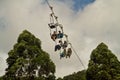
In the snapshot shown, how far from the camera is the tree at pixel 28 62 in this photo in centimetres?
4891

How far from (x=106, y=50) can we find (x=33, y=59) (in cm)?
1356

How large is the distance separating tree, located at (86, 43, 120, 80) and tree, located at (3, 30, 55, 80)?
9541mm

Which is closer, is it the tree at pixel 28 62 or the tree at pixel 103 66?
the tree at pixel 28 62

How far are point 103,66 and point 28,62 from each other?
12664mm

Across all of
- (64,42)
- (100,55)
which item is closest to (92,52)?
(100,55)

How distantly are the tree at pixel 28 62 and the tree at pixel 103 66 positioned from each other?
9.54 meters

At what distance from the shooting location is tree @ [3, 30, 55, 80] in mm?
48906

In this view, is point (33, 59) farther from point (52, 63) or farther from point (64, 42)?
point (64, 42)

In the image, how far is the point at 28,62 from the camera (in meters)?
49.2

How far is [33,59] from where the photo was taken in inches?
1938

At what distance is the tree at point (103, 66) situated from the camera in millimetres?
56625

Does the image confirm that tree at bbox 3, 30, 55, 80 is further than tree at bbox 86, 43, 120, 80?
No

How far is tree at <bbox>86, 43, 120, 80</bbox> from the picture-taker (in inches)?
2229

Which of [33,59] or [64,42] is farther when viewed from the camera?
[33,59]
